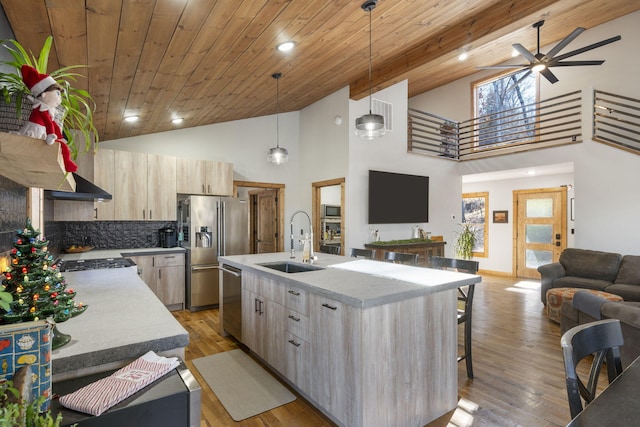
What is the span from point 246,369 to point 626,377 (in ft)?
9.03

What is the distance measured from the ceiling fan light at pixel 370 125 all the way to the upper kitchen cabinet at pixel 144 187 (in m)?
3.09

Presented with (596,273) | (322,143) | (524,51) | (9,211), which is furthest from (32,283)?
(596,273)

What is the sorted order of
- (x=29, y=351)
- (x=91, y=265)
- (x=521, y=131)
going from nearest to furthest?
(x=29, y=351) → (x=91, y=265) → (x=521, y=131)

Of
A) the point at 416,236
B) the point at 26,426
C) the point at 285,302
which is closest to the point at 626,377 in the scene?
the point at 26,426

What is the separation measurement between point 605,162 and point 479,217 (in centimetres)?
368

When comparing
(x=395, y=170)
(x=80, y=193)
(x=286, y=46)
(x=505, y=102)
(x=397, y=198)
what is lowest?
(x=80, y=193)

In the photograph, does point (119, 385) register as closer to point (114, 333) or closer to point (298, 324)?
point (114, 333)

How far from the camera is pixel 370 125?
3342 mm

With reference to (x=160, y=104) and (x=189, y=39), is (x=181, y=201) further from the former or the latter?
(x=189, y=39)

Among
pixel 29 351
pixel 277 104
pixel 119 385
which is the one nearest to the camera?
pixel 29 351

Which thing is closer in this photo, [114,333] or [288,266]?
[114,333]

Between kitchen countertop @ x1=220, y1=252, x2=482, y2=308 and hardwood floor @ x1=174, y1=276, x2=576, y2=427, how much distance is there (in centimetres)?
93

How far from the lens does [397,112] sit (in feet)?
21.3

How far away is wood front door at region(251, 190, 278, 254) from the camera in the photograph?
6664 mm
